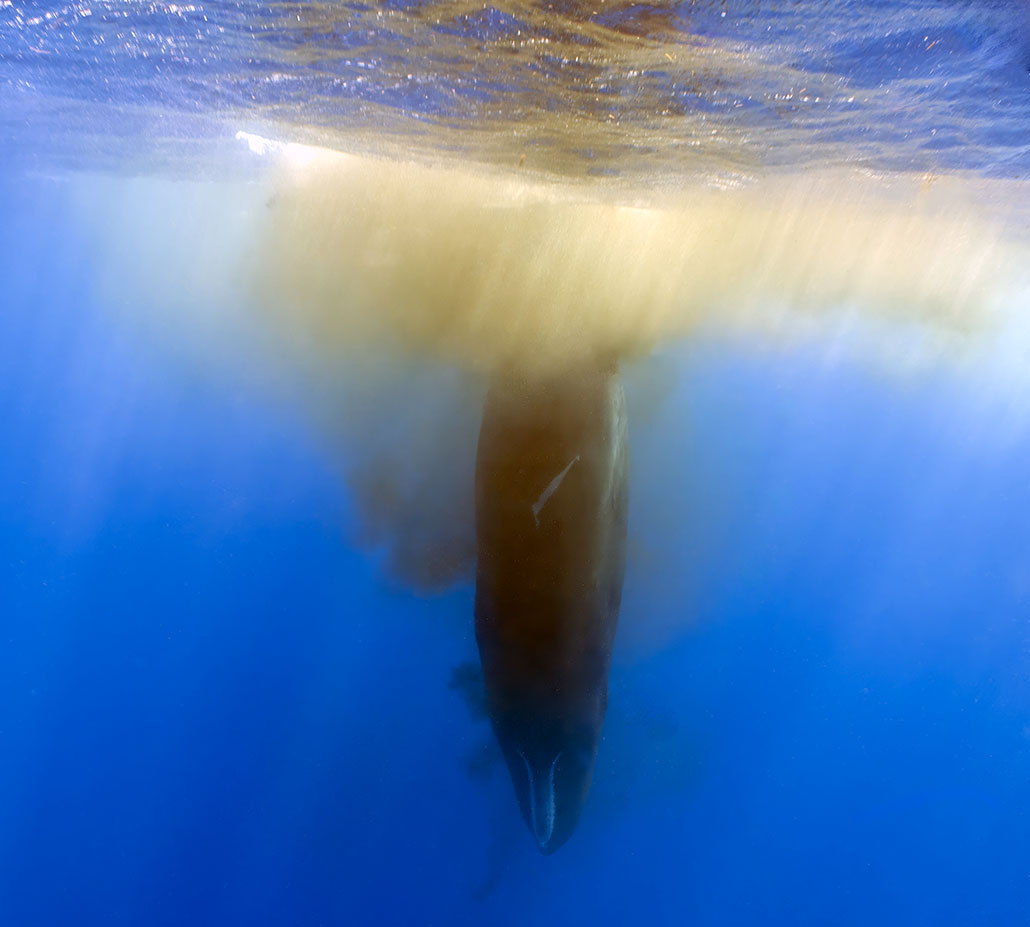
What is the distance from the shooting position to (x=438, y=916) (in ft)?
66.5

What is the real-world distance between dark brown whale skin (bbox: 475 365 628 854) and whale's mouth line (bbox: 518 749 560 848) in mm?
77

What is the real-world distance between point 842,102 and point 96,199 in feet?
89.7

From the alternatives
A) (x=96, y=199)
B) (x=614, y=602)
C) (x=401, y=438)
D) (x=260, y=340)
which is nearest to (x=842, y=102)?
(x=614, y=602)

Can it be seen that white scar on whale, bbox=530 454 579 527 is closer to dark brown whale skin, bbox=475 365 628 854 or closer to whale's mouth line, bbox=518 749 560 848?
dark brown whale skin, bbox=475 365 628 854

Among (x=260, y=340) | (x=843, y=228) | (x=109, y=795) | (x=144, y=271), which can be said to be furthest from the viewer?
(x=144, y=271)

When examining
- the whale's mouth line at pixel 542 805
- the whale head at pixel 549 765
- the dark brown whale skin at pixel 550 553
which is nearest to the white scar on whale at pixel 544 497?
the dark brown whale skin at pixel 550 553

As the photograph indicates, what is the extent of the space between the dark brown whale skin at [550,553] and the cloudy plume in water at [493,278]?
1.96ft

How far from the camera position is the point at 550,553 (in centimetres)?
688

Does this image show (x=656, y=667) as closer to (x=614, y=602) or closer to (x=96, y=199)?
(x=614, y=602)

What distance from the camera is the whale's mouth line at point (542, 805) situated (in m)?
7.89

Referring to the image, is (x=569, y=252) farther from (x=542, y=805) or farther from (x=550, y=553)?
(x=542, y=805)

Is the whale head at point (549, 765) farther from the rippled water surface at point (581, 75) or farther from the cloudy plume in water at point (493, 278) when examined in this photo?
the rippled water surface at point (581, 75)

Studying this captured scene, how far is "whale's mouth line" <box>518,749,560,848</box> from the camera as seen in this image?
7.89 meters

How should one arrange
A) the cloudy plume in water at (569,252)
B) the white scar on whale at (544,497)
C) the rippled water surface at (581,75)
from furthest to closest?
1. the cloudy plume in water at (569,252)
2. the white scar on whale at (544,497)
3. the rippled water surface at (581,75)
